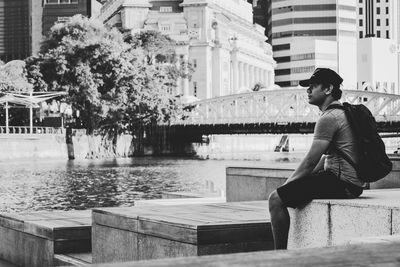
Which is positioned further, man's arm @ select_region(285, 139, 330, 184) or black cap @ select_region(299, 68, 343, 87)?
black cap @ select_region(299, 68, 343, 87)

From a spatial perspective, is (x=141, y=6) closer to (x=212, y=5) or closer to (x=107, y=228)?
(x=212, y=5)

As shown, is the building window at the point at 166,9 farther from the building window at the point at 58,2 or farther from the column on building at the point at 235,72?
the building window at the point at 58,2

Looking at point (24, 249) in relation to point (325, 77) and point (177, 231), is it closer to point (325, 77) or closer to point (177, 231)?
point (177, 231)

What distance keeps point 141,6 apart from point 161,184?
135 metres

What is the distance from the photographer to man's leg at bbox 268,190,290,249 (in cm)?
1052

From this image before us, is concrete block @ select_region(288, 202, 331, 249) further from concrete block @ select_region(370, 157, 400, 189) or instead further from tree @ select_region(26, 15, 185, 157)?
tree @ select_region(26, 15, 185, 157)

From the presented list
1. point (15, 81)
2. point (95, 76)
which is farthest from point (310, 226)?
point (15, 81)

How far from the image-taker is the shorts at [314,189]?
1062 centimetres

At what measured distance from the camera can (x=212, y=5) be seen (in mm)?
187000

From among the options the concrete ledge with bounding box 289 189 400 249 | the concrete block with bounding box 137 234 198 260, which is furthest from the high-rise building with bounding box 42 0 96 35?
the concrete ledge with bounding box 289 189 400 249

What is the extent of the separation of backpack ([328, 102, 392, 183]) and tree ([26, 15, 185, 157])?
275 ft

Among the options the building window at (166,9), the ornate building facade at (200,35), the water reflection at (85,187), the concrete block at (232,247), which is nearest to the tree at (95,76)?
the water reflection at (85,187)

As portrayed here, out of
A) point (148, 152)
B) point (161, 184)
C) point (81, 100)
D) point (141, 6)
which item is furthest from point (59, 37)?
point (141, 6)

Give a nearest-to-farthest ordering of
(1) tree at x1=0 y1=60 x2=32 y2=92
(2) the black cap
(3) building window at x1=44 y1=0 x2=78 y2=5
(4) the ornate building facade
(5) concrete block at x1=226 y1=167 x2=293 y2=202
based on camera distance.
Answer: (2) the black cap, (5) concrete block at x1=226 y1=167 x2=293 y2=202, (1) tree at x1=0 y1=60 x2=32 y2=92, (4) the ornate building facade, (3) building window at x1=44 y1=0 x2=78 y2=5
